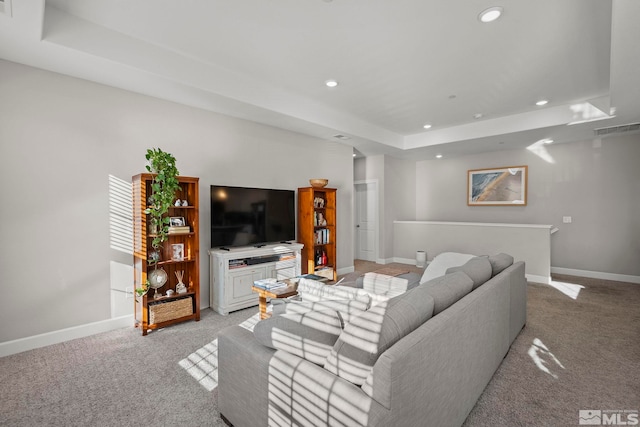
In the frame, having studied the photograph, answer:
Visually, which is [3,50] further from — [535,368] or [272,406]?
[535,368]

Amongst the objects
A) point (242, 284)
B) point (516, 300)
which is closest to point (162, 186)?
point (242, 284)

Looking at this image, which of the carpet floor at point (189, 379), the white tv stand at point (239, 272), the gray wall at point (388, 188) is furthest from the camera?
the gray wall at point (388, 188)

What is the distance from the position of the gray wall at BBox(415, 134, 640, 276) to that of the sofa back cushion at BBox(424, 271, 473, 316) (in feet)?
17.0

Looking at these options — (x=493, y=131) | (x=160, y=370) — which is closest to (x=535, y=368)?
(x=160, y=370)

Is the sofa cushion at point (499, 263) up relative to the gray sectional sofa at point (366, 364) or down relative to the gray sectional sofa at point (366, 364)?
up

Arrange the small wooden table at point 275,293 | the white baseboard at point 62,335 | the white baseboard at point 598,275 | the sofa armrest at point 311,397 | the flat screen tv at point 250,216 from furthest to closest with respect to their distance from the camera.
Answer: the white baseboard at point 598,275
the flat screen tv at point 250,216
the small wooden table at point 275,293
the white baseboard at point 62,335
the sofa armrest at point 311,397

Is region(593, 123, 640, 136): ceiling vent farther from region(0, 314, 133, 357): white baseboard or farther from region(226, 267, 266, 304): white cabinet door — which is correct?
region(0, 314, 133, 357): white baseboard

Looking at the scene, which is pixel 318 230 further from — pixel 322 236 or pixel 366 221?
pixel 366 221

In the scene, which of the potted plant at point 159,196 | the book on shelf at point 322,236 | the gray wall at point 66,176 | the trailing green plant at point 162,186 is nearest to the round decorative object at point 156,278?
the potted plant at point 159,196

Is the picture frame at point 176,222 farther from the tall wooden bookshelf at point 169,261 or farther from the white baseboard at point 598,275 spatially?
the white baseboard at point 598,275

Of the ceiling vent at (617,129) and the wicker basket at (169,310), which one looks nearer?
the wicker basket at (169,310)

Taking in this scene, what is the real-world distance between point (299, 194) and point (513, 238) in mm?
3966

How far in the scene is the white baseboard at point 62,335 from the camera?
108 inches

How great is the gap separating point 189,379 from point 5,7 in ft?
9.62
